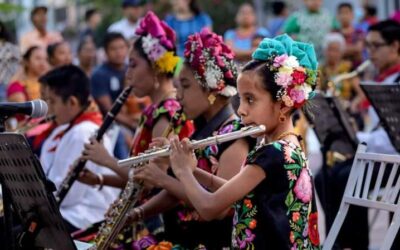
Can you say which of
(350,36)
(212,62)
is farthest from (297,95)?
(350,36)

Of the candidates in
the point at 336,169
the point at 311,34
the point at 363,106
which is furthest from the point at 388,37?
the point at 311,34

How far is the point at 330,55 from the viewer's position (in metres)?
9.66

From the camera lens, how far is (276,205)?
363 cm

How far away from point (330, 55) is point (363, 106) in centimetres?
86

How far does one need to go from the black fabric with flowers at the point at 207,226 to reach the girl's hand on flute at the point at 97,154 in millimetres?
626

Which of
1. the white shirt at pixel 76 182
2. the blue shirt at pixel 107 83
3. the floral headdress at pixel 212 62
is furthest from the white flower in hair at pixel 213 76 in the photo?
the blue shirt at pixel 107 83

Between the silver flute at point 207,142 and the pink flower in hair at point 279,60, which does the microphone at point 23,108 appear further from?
the pink flower in hair at point 279,60

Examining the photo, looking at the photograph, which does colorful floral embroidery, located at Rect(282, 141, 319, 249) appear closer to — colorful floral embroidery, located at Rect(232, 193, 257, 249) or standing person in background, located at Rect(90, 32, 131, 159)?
colorful floral embroidery, located at Rect(232, 193, 257, 249)

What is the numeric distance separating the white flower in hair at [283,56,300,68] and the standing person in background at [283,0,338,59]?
632cm

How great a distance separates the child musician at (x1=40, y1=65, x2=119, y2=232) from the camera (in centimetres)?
547

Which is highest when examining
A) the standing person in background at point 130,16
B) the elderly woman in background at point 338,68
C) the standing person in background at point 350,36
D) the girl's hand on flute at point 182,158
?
the girl's hand on flute at point 182,158

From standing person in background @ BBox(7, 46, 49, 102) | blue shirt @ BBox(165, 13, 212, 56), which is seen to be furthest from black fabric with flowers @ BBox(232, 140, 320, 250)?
blue shirt @ BBox(165, 13, 212, 56)

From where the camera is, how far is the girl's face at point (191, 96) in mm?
4441

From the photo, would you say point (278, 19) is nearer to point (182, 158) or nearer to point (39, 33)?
point (39, 33)
